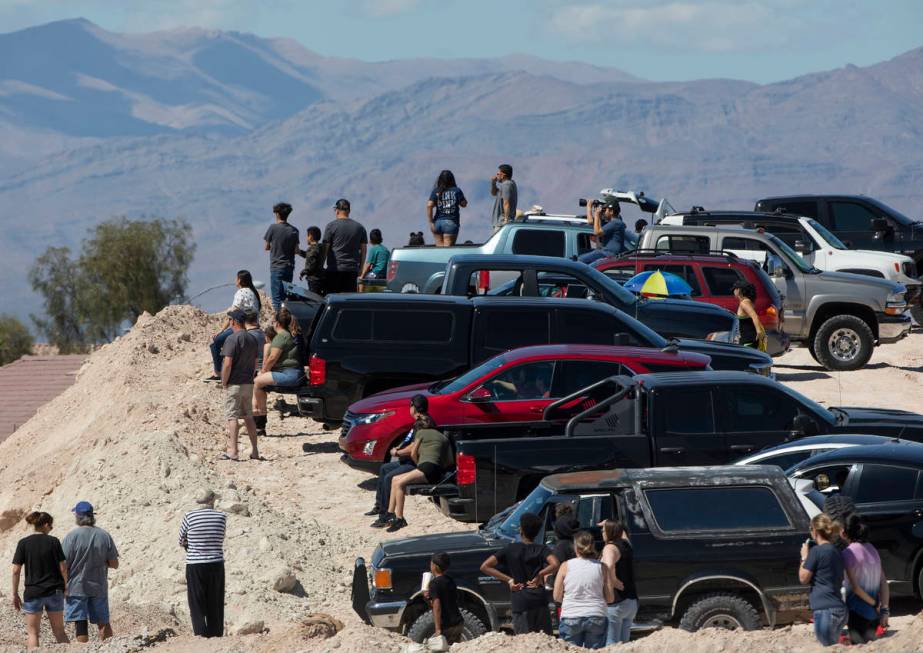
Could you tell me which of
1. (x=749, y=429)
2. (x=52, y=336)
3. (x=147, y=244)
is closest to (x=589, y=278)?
(x=749, y=429)

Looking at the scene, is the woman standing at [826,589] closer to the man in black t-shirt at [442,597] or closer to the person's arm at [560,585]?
the person's arm at [560,585]

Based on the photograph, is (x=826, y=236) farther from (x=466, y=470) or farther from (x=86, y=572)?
(x=86, y=572)

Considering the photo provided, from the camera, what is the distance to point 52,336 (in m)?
128

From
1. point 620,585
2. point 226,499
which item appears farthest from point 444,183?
point 620,585

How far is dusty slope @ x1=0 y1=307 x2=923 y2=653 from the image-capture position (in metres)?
10.9

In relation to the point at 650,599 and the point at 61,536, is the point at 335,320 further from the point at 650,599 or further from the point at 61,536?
the point at 650,599

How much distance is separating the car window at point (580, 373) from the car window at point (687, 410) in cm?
164

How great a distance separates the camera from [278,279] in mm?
21859

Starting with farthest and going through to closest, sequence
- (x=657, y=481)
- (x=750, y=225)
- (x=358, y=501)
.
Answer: (x=750, y=225) → (x=358, y=501) → (x=657, y=481)

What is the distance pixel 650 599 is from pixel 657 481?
0.88 meters

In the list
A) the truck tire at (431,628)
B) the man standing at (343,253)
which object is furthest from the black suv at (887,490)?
the man standing at (343,253)

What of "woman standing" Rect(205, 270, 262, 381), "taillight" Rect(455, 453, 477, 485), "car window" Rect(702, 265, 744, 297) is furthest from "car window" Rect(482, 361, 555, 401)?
"car window" Rect(702, 265, 744, 297)

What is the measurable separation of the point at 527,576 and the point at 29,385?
35.0 metres

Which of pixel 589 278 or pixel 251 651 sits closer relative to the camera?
pixel 251 651
